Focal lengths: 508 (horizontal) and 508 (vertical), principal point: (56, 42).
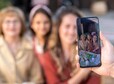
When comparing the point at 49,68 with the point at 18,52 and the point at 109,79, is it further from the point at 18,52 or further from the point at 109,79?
the point at 109,79

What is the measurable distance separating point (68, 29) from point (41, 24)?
1.43ft

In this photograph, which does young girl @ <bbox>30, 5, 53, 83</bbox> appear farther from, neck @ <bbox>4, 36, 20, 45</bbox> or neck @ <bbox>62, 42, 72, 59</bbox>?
neck @ <bbox>62, 42, 72, 59</bbox>

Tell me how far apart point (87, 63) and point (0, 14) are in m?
2.07

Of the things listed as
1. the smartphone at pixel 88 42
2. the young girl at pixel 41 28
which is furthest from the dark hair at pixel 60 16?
the smartphone at pixel 88 42

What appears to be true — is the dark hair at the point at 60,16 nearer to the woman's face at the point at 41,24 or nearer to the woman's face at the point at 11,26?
the woman's face at the point at 41,24

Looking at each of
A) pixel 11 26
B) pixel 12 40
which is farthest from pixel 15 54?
pixel 11 26

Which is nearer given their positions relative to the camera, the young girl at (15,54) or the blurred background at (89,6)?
the young girl at (15,54)

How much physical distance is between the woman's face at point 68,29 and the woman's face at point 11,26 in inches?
16.6

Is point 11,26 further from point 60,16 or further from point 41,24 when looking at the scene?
point 60,16

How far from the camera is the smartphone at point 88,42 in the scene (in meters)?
2.57

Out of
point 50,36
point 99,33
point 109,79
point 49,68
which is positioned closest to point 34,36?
point 50,36

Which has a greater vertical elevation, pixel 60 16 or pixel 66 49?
pixel 60 16

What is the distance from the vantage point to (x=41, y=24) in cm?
457

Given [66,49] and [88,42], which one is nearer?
[88,42]
